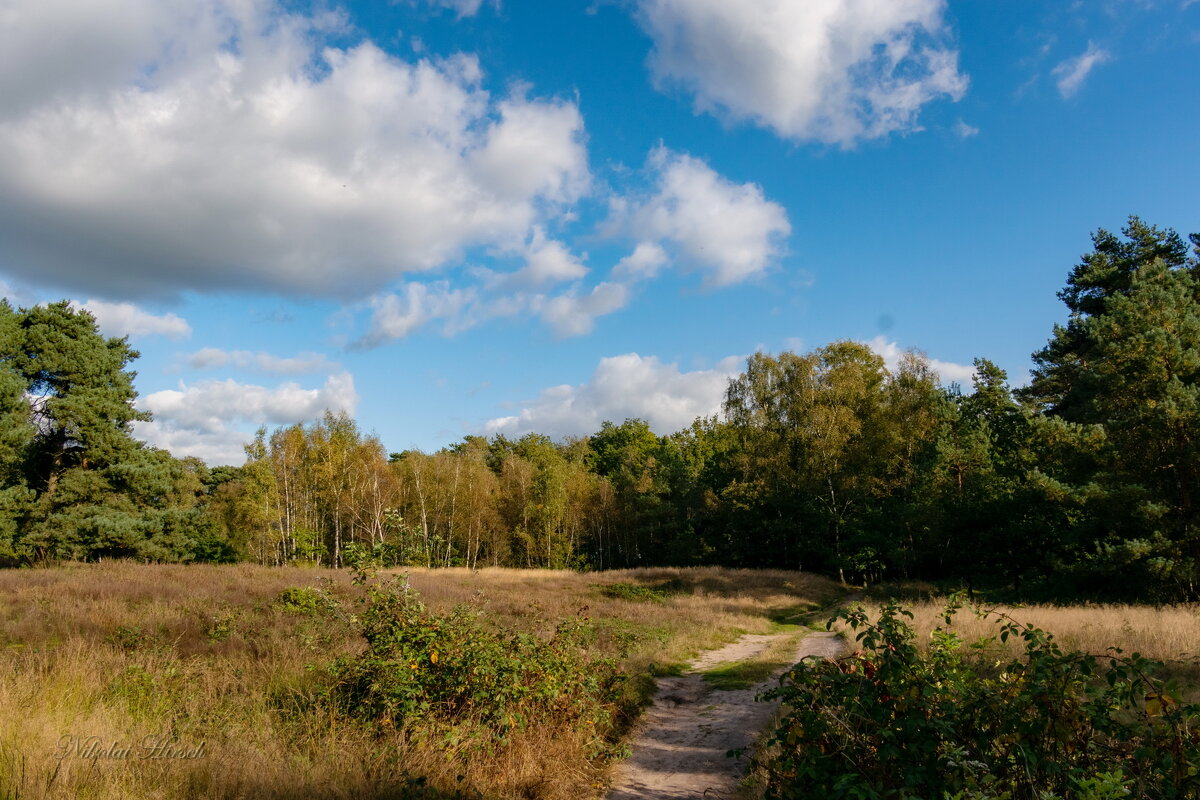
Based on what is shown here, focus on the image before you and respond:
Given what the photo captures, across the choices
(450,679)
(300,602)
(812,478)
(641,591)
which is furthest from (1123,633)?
(812,478)

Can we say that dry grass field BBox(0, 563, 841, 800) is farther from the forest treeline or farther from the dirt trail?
the forest treeline

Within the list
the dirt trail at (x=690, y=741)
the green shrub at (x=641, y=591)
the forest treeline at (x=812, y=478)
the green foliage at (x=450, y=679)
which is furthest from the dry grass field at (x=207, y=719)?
the green shrub at (x=641, y=591)

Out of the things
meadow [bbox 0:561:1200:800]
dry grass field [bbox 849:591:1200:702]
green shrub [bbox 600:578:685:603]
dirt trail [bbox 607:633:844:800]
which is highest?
meadow [bbox 0:561:1200:800]

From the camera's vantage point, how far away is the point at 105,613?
440 inches

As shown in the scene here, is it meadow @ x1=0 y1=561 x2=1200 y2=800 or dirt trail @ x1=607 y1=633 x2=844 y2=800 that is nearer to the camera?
meadow @ x1=0 y1=561 x2=1200 y2=800

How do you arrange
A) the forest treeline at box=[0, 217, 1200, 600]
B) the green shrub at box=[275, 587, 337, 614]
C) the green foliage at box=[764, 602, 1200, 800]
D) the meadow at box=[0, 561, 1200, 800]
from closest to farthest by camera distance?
the green foliage at box=[764, 602, 1200, 800] < the meadow at box=[0, 561, 1200, 800] < the green shrub at box=[275, 587, 337, 614] < the forest treeline at box=[0, 217, 1200, 600]

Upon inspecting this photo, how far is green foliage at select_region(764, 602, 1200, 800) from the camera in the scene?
3.33 m

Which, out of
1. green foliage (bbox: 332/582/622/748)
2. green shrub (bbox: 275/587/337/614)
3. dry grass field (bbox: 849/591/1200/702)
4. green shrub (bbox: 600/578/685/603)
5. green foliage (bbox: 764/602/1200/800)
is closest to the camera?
green foliage (bbox: 764/602/1200/800)

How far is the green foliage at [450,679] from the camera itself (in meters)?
6.24

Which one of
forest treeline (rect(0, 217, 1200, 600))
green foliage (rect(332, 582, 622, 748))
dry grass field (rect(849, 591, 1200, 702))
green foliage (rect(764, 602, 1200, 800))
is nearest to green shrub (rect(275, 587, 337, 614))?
forest treeline (rect(0, 217, 1200, 600))

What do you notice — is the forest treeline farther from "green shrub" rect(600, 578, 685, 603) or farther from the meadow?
"green shrub" rect(600, 578, 685, 603)

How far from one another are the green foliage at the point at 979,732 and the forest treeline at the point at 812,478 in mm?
4699

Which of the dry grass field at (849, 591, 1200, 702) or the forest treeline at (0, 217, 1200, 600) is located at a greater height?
the forest treeline at (0, 217, 1200, 600)

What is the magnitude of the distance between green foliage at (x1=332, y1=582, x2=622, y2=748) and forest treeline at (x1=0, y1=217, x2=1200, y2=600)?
0.83 m
